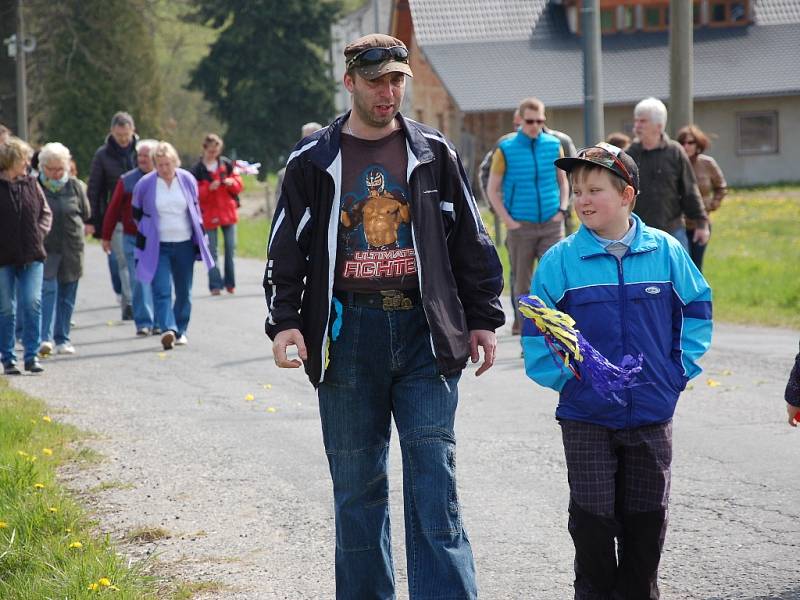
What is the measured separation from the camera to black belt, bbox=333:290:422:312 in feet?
15.0

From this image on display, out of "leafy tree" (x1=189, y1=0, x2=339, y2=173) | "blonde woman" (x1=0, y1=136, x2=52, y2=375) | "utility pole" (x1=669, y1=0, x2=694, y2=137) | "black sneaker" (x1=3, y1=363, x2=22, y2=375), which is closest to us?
"blonde woman" (x1=0, y1=136, x2=52, y2=375)

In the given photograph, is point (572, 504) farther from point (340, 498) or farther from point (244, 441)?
point (244, 441)

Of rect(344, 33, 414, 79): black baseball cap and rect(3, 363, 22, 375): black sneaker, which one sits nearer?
rect(344, 33, 414, 79): black baseball cap

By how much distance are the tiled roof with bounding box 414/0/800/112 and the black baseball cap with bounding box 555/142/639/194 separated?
37.4 meters

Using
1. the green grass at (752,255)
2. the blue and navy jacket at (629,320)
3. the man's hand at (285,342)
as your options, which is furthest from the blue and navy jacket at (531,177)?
the man's hand at (285,342)

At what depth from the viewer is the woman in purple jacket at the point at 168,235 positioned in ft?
43.9

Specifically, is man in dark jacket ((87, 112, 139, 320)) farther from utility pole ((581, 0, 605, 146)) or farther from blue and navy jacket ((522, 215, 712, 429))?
blue and navy jacket ((522, 215, 712, 429))

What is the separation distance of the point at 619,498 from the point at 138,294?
407 inches

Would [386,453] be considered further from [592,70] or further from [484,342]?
[592,70]

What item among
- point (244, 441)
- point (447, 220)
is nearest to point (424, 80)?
point (244, 441)

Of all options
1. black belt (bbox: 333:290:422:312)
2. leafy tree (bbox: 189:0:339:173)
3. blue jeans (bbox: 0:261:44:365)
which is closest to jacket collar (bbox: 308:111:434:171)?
black belt (bbox: 333:290:422:312)

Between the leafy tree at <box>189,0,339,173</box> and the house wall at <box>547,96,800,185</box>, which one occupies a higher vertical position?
the leafy tree at <box>189,0,339,173</box>

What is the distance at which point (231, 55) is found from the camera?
180 ft

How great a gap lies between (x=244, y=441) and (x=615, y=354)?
4.48 meters
